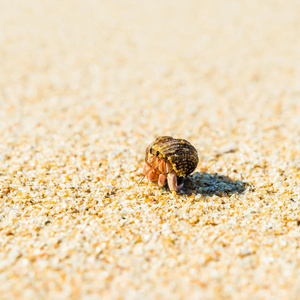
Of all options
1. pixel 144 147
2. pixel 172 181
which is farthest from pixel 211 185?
pixel 144 147

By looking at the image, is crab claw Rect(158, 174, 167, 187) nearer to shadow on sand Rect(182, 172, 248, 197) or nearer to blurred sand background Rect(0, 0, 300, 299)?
blurred sand background Rect(0, 0, 300, 299)

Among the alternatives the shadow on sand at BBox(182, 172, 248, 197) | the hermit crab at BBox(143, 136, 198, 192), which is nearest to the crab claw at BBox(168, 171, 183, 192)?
the hermit crab at BBox(143, 136, 198, 192)

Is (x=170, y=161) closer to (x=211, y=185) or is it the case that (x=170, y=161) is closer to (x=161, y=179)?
(x=161, y=179)

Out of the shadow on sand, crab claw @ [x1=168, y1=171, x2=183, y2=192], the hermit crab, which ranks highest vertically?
the hermit crab

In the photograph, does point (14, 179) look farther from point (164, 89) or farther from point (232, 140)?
point (164, 89)

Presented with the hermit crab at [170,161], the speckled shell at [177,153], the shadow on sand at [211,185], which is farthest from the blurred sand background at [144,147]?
the speckled shell at [177,153]

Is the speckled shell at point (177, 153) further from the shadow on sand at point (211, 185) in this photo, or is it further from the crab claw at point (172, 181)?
the shadow on sand at point (211, 185)

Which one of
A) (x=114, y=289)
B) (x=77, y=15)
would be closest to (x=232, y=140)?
(x=114, y=289)
